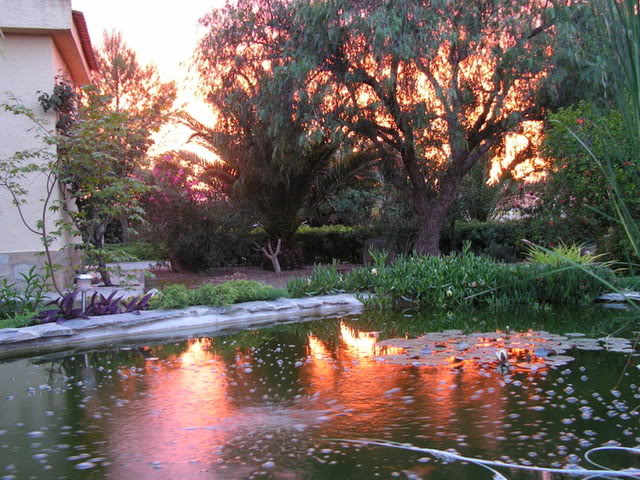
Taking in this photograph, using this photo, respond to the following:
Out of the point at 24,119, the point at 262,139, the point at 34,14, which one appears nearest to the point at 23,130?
the point at 24,119

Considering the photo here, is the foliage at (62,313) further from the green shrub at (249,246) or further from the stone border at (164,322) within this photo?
the green shrub at (249,246)

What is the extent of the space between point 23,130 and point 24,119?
163 mm

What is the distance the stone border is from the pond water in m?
0.48

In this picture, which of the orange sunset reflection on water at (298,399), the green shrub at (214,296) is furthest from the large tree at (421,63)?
the orange sunset reflection on water at (298,399)

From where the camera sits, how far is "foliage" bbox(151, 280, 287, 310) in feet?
25.8

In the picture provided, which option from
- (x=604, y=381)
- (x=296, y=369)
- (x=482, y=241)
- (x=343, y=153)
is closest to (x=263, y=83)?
(x=343, y=153)

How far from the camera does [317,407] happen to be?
423 centimetres

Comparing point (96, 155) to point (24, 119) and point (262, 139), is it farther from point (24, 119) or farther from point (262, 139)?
point (262, 139)

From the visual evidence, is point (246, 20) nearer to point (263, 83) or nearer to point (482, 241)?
point (263, 83)

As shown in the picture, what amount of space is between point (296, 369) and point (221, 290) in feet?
10.3

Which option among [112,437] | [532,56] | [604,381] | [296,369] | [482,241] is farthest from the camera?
[482,241]

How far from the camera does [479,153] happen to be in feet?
43.0

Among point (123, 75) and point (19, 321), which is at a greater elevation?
point (123, 75)

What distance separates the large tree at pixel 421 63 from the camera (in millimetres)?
10844
